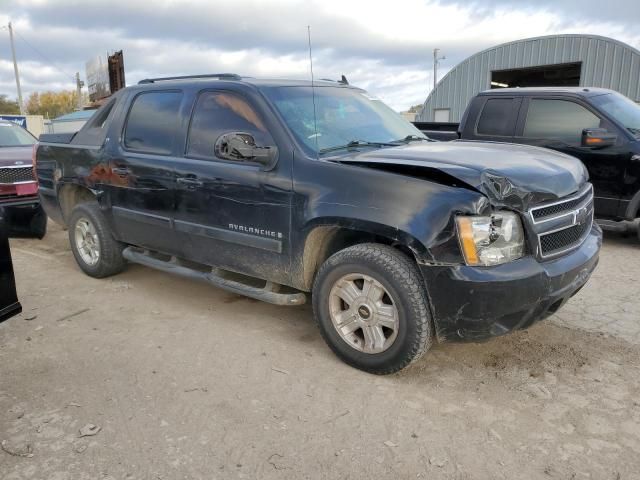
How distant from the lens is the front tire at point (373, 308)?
9.69 feet

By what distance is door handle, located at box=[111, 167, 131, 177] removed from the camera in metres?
4.52

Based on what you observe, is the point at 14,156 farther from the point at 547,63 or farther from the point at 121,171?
the point at 547,63

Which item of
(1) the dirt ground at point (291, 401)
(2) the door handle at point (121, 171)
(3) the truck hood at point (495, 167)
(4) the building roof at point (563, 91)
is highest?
(4) the building roof at point (563, 91)

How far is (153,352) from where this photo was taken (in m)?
3.61

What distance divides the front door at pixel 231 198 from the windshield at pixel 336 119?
21cm

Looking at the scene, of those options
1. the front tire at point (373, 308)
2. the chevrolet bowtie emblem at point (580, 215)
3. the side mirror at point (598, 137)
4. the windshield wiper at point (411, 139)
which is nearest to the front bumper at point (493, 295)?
the front tire at point (373, 308)

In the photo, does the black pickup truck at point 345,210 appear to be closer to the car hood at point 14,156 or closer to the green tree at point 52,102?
the car hood at point 14,156

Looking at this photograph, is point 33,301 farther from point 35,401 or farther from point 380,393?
point 380,393

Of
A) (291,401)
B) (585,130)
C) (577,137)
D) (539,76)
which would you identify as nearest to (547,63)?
(539,76)

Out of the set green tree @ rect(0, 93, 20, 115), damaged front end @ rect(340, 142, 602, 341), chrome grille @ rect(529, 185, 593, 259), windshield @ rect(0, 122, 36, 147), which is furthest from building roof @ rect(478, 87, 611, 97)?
green tree @ rect(0, 93, 20, 115)

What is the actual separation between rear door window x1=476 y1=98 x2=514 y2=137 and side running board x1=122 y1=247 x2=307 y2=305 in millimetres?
4263

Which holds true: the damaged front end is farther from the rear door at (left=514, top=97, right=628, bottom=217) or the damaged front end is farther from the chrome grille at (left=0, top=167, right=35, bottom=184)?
the chrome grille at (left=0, top=167, right=35, bottom=184)

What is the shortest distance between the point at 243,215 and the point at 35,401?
171 cm

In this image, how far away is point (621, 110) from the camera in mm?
6438
